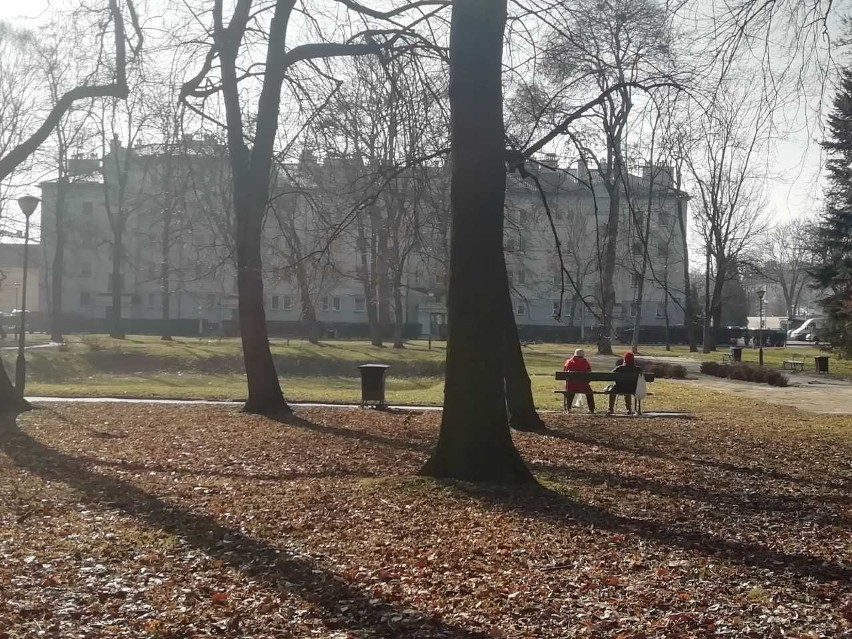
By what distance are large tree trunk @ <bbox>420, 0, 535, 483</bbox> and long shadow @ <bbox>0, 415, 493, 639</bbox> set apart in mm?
2694

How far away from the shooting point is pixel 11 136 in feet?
103

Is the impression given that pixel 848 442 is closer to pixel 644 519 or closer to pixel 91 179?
pixel 644 519

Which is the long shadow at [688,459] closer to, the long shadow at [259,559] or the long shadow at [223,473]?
the long shadow at [223,473]

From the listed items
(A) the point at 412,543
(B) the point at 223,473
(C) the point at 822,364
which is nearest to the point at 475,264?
(A) the point at 412,543

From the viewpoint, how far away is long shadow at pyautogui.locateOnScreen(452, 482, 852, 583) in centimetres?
616

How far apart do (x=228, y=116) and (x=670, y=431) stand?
969 centimetres

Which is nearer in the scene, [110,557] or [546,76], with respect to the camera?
[110,557]

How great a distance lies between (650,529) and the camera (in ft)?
23.8

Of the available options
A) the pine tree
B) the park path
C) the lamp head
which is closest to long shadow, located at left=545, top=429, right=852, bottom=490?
the park path

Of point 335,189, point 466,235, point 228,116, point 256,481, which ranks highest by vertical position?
point 228,116

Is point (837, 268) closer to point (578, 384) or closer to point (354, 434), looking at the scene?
point (578, 384)

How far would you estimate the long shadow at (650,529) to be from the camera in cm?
616

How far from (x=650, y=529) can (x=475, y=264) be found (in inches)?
127

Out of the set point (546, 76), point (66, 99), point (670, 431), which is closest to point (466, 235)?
point (546, 76)
